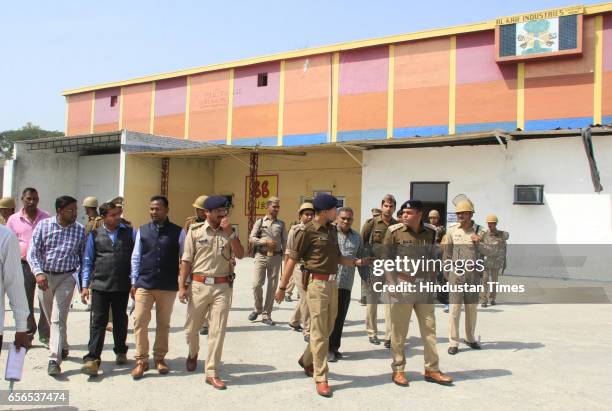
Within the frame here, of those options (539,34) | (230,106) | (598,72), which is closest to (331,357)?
(598,72)

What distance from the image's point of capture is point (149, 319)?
5.47 metres

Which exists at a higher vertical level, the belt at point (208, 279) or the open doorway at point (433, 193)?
the open doorway at point (433, 193)

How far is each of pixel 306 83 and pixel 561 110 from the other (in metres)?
11.0

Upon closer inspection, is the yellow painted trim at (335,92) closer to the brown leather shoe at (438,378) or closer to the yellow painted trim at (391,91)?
the yellow painted trim at (391,91)

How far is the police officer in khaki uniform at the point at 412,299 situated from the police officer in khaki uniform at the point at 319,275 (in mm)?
635

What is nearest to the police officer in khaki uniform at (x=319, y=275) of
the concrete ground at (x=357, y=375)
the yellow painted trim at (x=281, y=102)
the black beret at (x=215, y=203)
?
the concrete ground at (x=357, y=375)

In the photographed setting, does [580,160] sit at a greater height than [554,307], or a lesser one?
greater

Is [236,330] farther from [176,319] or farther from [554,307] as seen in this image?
[554,307]

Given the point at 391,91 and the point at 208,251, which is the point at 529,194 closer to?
the point at 391,91

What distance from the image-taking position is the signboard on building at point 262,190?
24297 millimetres

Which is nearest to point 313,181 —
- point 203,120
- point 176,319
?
point 203,120

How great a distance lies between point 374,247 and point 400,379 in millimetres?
1799

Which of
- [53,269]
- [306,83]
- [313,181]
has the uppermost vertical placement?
[306,83]

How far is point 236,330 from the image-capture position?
751cm
